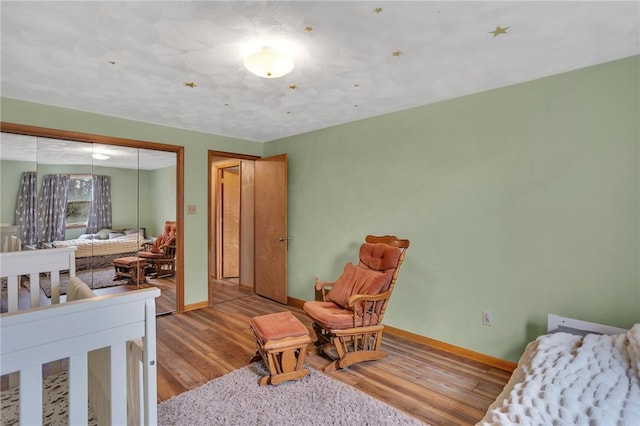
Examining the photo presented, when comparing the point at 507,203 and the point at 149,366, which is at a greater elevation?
the point at 507,203

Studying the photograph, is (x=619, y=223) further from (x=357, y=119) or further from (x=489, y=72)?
(x=357, y=119)

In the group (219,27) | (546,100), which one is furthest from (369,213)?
(219,27)

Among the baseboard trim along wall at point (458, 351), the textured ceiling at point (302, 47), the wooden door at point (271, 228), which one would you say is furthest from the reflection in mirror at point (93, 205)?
the baseboard trim along wall at point (458, 351)

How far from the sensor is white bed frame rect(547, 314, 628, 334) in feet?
6.77

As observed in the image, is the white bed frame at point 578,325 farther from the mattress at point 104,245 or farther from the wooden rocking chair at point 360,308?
the mattress at point 104,245

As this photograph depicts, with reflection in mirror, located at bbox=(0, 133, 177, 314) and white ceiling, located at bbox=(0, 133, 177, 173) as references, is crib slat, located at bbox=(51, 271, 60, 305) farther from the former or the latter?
white ceiling, located at bbox=(0, 133, 177, 173)

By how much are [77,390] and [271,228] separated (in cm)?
340

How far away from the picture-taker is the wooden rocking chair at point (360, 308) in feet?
8.37

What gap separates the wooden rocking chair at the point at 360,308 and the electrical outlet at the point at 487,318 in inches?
33.0

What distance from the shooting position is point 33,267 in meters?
2.18

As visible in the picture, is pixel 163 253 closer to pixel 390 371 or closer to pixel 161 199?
pixel 161 199

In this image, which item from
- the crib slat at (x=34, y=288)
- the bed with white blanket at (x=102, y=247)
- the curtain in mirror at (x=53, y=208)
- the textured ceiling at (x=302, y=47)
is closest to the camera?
the textured ceiling at (x=302, y=47)

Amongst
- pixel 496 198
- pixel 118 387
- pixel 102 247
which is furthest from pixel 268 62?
pixel 102 247

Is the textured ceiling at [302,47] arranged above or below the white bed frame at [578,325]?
above
